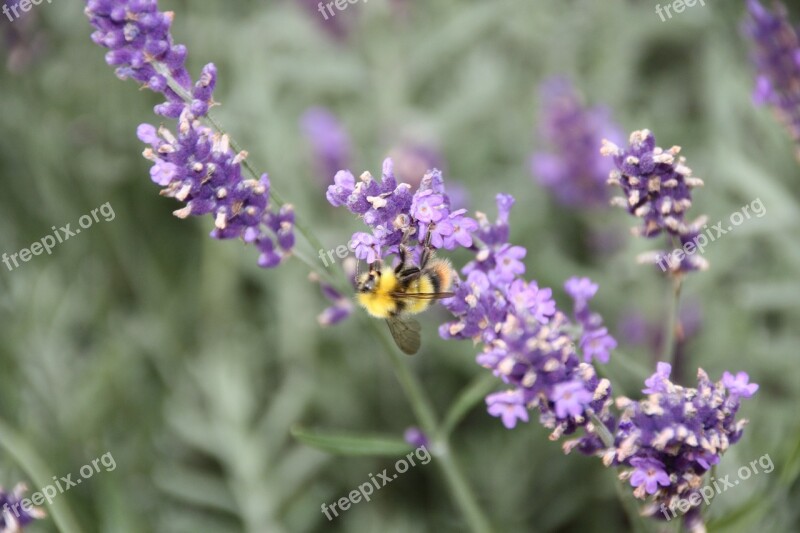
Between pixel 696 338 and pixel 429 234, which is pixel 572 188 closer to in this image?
pixel 696 338

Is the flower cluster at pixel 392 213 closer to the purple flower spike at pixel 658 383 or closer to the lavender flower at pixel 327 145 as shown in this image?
the purple flower spike at pixel 658 383

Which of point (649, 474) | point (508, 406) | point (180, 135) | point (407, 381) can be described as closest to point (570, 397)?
point (508, 406)

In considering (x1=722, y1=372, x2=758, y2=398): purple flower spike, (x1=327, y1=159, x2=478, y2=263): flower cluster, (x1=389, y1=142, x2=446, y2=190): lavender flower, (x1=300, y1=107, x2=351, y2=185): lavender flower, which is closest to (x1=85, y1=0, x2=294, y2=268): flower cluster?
(x1=327, y1=159, x2=478, y2=263): flower cluster

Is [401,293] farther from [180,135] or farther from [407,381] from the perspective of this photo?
[180,135]

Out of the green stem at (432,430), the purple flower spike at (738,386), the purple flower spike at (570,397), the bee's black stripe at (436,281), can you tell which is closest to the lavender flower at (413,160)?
the green stem at (432,430)

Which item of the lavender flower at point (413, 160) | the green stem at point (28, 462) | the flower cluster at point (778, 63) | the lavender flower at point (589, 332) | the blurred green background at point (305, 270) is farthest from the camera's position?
the lavender flower at point (413, 160)

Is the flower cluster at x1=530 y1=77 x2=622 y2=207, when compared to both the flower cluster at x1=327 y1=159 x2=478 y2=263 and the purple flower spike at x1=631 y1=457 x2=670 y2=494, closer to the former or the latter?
the flower cluster at x1=327 y1=159 x2=478 y2=263
